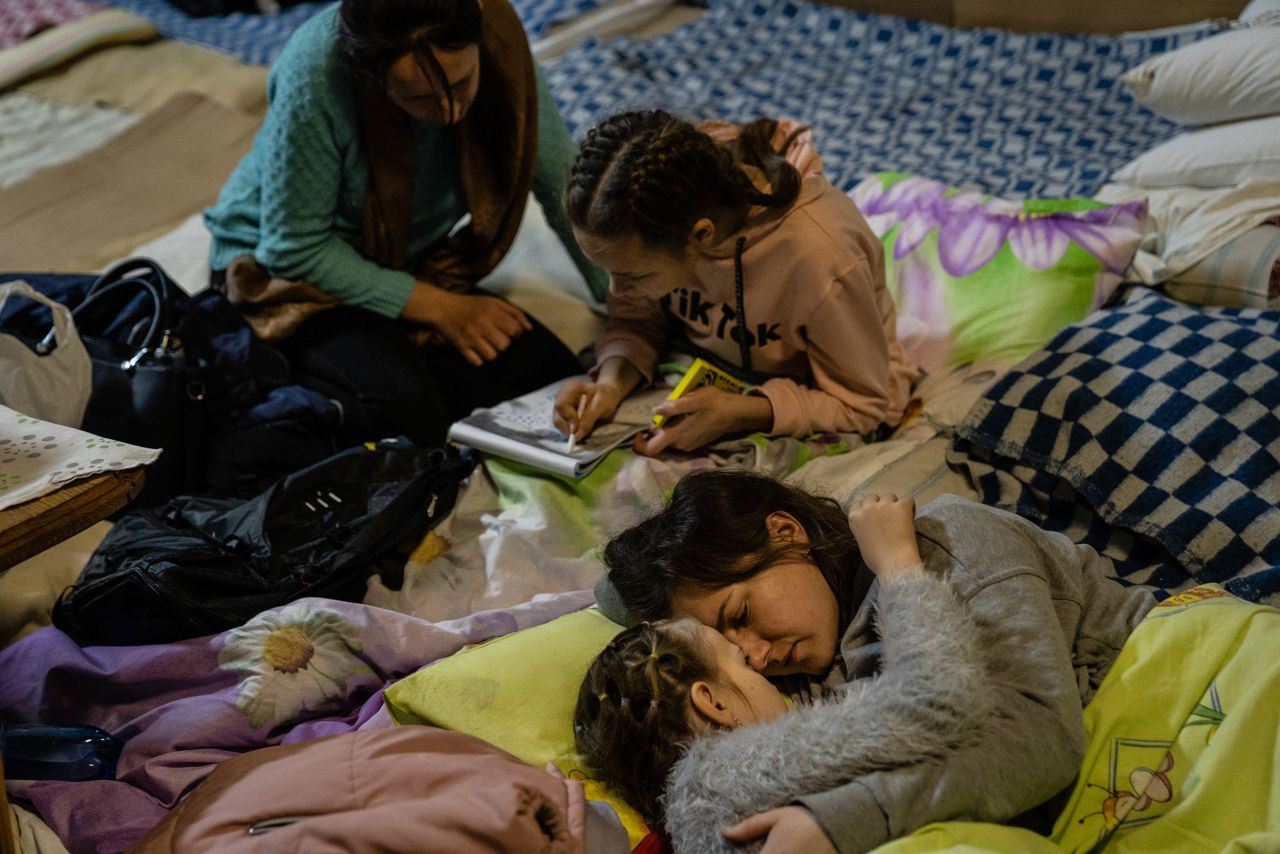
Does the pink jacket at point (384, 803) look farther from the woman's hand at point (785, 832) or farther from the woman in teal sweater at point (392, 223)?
the woman in teal sweater at point (392, 223)

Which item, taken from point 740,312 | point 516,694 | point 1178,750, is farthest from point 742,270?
point 1178,750

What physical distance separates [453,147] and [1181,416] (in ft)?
3.82

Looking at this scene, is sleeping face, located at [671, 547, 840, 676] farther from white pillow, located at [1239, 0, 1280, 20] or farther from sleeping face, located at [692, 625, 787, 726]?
white pillow, located at [1239, 0, 1280, 20]

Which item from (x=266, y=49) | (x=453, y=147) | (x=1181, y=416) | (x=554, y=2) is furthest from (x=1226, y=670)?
(x=266, y=49)

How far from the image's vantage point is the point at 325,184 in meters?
1.76

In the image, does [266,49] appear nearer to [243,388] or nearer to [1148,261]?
[243,388]

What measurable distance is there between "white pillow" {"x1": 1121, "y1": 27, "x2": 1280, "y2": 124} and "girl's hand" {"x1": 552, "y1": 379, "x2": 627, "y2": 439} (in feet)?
3.61

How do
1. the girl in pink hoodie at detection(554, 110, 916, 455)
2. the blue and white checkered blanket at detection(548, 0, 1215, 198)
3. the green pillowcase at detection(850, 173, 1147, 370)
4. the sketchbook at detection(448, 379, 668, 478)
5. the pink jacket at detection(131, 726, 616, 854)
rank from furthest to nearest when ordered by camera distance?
1. the blue and white checkered blanket at detection(548, 0, 1215, 198)
2. the green pillowcase at detection(850, 173, 1147, 370)
3. the sketchbook at detection(448, 379, 668, 478)
4. the girl in pink hoodie at detection(554, 110, 916, 455)
5. the pink jacket at detection(131, 726, 616, 854)

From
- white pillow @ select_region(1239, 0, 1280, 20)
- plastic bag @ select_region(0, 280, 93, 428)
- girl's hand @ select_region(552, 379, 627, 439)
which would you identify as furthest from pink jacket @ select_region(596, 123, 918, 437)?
white pillow @ select_region(1239, 0, 1280, 20)

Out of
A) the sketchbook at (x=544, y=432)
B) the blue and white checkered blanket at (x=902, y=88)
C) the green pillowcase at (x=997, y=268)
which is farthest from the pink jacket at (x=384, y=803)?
the blue and white checkered blanket at (x=902, y=88)

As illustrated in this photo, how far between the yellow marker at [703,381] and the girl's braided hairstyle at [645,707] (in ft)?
1.66

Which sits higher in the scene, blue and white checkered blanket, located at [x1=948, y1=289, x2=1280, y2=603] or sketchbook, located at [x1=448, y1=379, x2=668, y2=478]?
blue and white checkered blanket, located at [x1=948, y1=289, x2=1280, y2=603]

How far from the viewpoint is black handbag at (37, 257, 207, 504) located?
5.29 feet

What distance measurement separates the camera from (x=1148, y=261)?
183 cm
